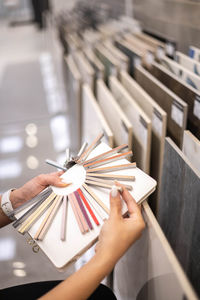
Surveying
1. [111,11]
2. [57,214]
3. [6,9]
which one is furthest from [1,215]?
[6,9]

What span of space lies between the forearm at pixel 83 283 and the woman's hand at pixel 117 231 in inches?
0.8

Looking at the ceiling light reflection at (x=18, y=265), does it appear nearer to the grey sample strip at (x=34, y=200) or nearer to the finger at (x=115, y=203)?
the grey sample strip at (x=34, y=200)

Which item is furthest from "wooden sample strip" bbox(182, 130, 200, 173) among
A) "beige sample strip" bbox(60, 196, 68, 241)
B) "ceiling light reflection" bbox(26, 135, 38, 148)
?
"ceiling light reflection" bbox(26, 135, 38, 148)

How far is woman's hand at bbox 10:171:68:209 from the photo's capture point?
2.96 feet

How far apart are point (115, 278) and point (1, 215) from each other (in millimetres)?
572

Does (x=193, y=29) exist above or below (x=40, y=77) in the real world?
above

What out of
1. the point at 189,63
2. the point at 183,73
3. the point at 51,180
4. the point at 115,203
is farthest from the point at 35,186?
the point at 189,63

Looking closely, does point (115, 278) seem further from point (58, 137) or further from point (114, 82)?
point (58, 137)

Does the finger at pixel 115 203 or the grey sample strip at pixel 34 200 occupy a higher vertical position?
the finger at pixel 115 203

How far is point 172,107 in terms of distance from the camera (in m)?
1.19

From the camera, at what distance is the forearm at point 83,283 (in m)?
0.61

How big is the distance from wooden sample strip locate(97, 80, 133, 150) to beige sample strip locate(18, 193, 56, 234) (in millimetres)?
452

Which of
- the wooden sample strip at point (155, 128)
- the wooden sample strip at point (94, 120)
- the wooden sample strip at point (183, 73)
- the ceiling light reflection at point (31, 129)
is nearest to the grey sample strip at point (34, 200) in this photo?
the wooden sample strip at point (94, 120)

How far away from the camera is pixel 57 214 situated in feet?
2.63
